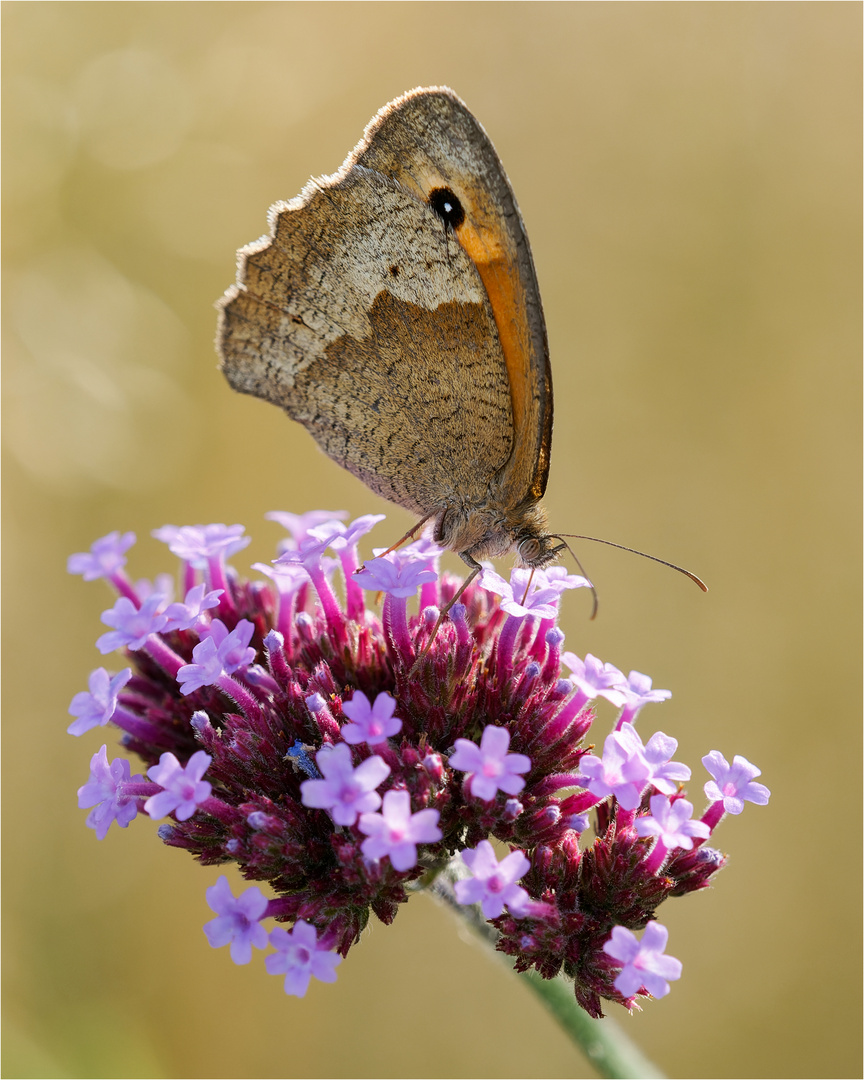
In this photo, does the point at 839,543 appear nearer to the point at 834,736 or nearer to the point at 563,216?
the point at 834,736

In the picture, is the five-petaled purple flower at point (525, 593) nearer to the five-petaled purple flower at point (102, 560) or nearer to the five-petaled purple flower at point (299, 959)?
the five-petaled purple flower at point (299, 959)

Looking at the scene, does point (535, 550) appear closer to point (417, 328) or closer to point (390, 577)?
point (390, 577)

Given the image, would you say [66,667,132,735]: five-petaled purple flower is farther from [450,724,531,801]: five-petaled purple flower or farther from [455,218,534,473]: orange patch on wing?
[455,218,534,473]: orange patch on wing

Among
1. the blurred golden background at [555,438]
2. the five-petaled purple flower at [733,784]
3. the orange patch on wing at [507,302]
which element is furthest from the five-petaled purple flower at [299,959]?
the blurred golden background at [555,438]

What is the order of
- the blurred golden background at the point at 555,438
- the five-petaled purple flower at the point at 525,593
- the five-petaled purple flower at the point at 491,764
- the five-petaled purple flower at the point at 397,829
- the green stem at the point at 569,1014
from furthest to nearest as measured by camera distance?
1. the blurred golden background at the point at 555,438
2. the green stem at the point at 569,1014
3. the five-petaled purple flower at the point at 525,593
4. the five-petaled purple flower at the point at 491,764
5. the five-petaled purple flower at the point at 397,829

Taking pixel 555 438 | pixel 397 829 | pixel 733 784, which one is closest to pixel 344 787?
pixel 397 829

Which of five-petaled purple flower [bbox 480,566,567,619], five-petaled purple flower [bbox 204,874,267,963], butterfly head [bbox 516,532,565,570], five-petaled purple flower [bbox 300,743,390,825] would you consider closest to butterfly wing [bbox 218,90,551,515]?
butterfly head [bbox 516,532,565,570]

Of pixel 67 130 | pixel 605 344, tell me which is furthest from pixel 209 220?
pixel 605 344
